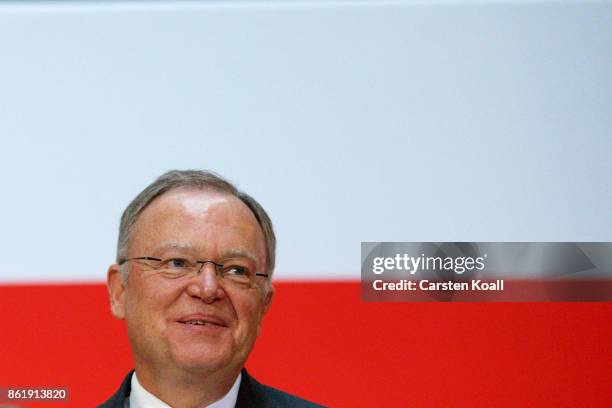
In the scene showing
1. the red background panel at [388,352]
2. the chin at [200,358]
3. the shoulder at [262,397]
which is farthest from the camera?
the red background panel at [388,352]

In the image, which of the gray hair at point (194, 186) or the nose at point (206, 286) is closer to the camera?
the nose at point (206, 286)

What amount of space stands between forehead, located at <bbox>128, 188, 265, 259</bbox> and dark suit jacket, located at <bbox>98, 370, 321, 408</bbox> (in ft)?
0.92

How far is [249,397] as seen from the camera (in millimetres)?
1802

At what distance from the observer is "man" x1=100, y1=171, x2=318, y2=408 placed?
1702 mm

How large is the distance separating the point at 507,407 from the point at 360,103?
83 cm

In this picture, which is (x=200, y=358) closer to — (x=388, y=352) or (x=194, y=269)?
(x=194, y=269)

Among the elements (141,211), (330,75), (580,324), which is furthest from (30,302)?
(580,324)

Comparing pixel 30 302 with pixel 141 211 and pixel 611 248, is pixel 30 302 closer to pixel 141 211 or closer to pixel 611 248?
pixel 141 211

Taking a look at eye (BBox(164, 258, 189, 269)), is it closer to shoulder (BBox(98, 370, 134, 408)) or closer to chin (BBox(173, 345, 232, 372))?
chin (BBox(173, 345, 232, 372))

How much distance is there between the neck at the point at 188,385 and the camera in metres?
1.73

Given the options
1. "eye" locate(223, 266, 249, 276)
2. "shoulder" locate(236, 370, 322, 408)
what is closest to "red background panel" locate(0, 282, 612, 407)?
"shoulder" locate(236, 370, 322, 408)

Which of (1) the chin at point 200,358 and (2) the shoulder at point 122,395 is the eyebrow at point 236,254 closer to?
(1) the chin at point 200,358

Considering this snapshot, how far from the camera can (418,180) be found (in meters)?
2.11

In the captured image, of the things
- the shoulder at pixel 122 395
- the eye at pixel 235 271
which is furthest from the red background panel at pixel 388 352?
the eye at pixel 235 271
